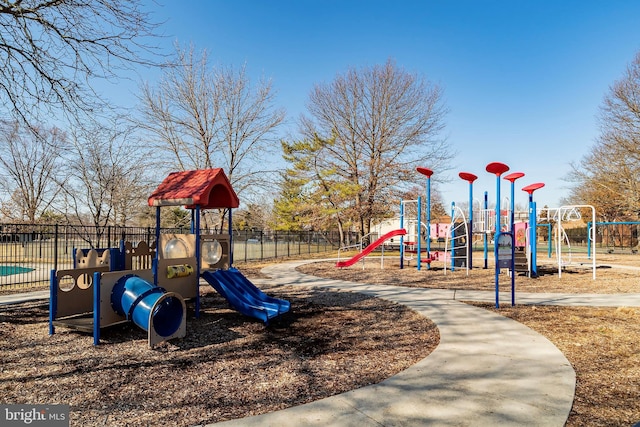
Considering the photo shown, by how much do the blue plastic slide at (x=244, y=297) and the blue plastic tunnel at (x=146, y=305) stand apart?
1.12 metres

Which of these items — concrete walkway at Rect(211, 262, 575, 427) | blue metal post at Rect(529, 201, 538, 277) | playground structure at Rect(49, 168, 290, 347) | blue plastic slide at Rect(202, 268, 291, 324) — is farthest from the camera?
blue metal post at Rect(529, 201, 538, 277)

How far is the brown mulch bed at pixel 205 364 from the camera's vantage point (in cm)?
356

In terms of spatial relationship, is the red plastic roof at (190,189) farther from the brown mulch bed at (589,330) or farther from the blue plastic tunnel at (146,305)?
the brown mulch bed at (589,330)

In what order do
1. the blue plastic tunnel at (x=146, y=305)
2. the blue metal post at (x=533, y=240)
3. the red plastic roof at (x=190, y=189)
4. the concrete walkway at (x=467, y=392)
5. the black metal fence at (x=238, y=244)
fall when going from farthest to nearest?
1. the black metal fence at (x=238, y=244)
2. the blue metal post at (x=533, y=240)
3. the red plastic roof at (x=190, y=189)
4. the blue plastic tunnel at (x=146, y=305)
5. the concrete walkway at (x=467, y=392)

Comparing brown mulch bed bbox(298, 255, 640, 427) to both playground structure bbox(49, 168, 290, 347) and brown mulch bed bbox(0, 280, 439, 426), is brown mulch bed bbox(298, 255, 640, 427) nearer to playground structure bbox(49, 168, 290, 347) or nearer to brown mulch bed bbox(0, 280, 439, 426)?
brown mulch bed bbox(0, 280, 439, 426)

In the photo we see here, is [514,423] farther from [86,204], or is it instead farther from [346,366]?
[86,204]

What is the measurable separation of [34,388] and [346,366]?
3.17 meters

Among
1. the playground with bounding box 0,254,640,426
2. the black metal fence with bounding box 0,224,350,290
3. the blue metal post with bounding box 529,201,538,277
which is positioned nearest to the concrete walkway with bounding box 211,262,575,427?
the playground with bounding box 0,254,640,426

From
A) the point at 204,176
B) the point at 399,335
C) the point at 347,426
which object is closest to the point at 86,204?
the point at 204,176

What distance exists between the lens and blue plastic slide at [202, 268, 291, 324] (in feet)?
21.6
